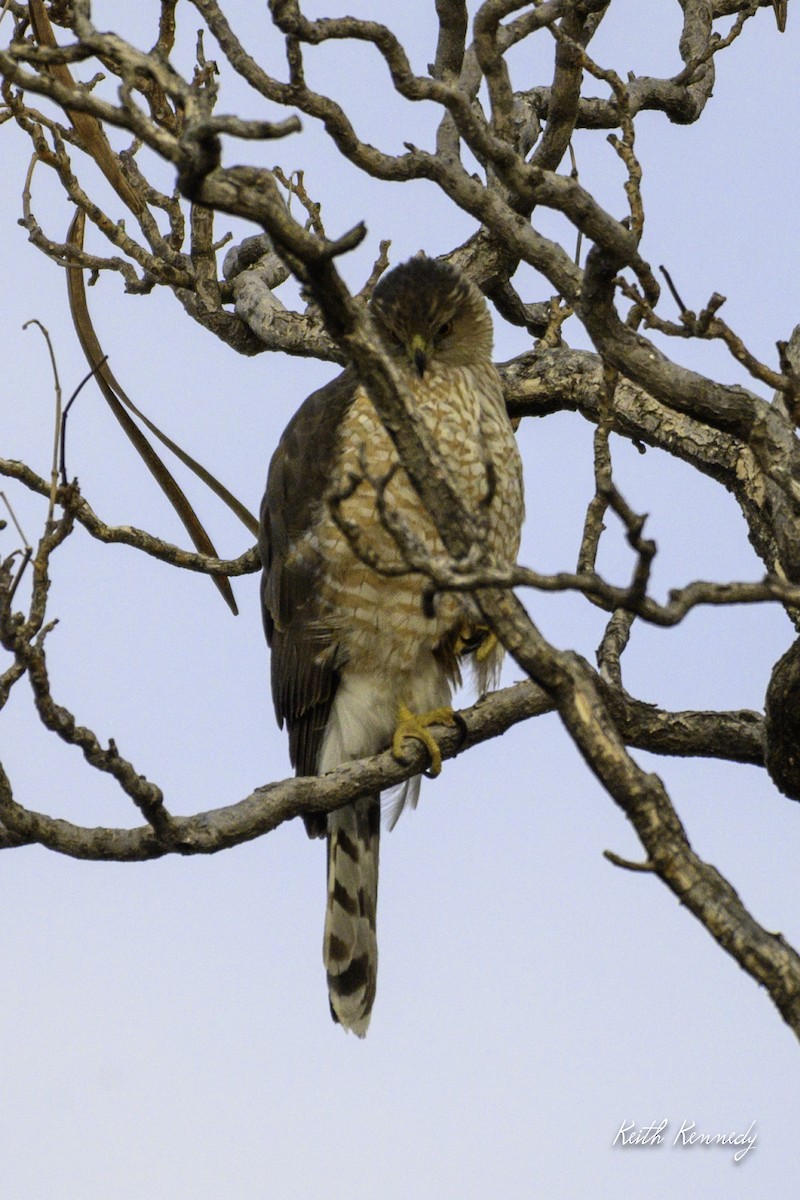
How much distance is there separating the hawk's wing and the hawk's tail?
298mm


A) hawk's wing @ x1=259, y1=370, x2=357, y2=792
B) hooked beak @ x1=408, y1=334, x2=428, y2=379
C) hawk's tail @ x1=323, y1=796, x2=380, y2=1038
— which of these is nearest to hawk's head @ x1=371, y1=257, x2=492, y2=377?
hooked beak @ x1=408, y1=334, x2=428, y2=379

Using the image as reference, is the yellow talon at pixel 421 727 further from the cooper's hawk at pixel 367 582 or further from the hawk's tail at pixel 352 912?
the hawk's tail at pixel 352 912

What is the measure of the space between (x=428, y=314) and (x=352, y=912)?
218cm

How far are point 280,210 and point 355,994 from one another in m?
3.50

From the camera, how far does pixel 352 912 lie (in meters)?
5.40

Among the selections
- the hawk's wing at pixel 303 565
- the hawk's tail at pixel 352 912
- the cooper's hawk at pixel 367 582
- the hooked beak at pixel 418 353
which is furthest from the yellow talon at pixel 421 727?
the hooked beak at pixel 418 353

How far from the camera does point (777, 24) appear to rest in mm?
4785

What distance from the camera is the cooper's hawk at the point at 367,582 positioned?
4891 millimetres

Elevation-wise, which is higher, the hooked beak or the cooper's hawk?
the hooked beak

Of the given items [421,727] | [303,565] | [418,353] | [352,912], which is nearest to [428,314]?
[418,353]

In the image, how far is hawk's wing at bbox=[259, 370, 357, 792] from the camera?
16.5ft

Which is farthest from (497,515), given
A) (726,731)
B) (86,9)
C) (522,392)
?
(86,9)

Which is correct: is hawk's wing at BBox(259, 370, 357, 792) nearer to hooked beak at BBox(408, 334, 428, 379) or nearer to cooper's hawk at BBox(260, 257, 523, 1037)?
cooper's hawk at BBox(260, 257, 523, 1037)

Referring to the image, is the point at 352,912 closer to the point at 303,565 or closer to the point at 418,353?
the point at 303,565
